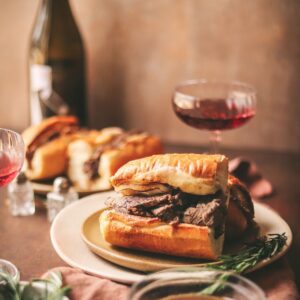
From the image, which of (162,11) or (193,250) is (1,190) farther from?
(162,11)

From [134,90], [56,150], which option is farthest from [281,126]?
[56,150]

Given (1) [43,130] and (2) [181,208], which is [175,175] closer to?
(2) [181,208]

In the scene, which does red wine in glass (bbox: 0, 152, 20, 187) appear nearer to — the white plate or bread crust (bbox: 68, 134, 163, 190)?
the white plate

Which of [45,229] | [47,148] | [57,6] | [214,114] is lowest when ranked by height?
[45,229]

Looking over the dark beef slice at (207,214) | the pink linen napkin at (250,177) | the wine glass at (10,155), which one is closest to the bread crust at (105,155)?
the pink linen napkin at (250,177)

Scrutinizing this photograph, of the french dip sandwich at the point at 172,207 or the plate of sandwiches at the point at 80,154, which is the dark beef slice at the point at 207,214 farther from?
the plate of sandwiches at the point at 80,154

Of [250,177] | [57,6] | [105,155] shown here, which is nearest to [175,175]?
[105,155]
